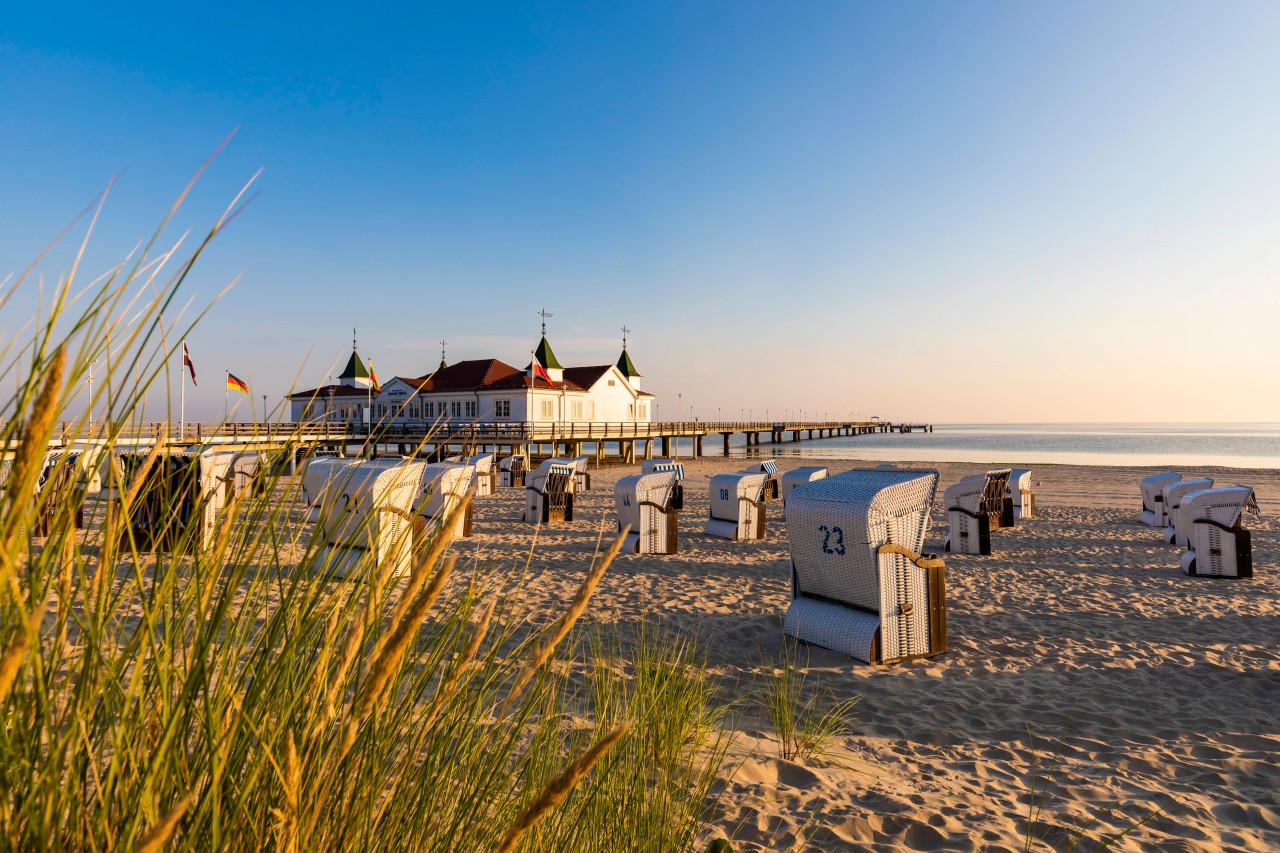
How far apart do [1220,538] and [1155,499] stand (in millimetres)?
5562

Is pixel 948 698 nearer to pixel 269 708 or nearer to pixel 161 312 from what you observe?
pixel 269 708

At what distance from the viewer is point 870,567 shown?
511 centimetres

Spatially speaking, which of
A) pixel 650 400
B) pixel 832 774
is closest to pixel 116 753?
pixel 832 774

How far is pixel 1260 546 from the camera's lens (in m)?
11.0

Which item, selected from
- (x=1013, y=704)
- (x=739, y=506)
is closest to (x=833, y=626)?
(x=1013, y=704)

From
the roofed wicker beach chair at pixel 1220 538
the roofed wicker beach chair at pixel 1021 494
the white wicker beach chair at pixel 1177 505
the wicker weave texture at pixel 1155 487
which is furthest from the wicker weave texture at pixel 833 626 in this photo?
the wicker weave texture at pixel 1155 487

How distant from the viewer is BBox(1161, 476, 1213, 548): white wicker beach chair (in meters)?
10.4

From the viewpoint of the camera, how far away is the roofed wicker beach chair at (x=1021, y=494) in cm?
1393

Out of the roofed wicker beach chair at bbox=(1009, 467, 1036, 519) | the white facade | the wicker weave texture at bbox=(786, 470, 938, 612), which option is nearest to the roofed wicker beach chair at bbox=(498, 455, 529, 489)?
the roofed wicker beach chair at bbox=(1009, 467, 1036, 519)

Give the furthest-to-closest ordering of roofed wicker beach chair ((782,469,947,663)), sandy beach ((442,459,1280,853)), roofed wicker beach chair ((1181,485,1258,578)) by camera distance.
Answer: roofed wicker beach chair ((1181,485,1258,578))
roofed wicker beach chair ((782,469,947,663))
sandy beach ((442,459,1280,853))

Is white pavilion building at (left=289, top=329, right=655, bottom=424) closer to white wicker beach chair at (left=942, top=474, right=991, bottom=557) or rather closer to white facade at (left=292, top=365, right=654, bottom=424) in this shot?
white facade at (left=292, top=365, right=654, bottom=424)

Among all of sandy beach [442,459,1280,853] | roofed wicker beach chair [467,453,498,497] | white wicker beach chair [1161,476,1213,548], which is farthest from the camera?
roofed wicker beach chair [467,453,498,497]

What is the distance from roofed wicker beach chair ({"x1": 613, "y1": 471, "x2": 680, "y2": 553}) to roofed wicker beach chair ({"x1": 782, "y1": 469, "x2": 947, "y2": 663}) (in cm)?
429

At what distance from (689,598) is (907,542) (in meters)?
2.64
